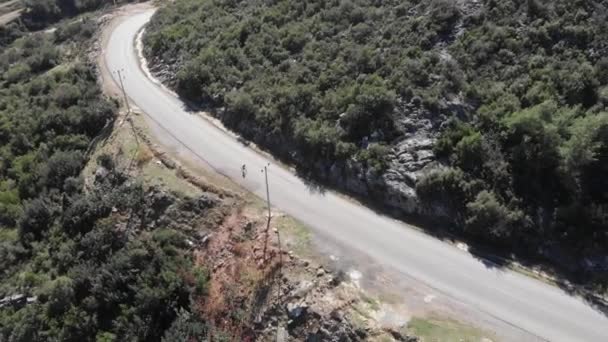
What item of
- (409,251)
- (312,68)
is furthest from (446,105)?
(312,68)

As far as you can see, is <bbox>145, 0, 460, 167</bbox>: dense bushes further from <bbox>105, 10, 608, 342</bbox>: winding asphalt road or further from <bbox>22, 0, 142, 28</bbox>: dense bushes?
<bbox>22, 0, 142, 28</bbox>: dense bushes

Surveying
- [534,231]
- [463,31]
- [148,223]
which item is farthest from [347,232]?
[463,31]

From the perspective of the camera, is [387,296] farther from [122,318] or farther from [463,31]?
[463,31]

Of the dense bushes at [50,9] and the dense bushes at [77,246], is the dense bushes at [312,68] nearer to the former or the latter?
the dense bushes at [77,246]

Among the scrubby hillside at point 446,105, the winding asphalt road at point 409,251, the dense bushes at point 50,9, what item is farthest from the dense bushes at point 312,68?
the dense bushes at point 50,9

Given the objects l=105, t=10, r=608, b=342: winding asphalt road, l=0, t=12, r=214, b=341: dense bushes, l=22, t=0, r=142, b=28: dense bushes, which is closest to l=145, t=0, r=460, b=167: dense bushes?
l=105, t=10, r=608, b=342: winding asphalt road

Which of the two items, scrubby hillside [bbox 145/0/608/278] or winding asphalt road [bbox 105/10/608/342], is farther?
scrubby hillside [bbox 145/0/608/278]
